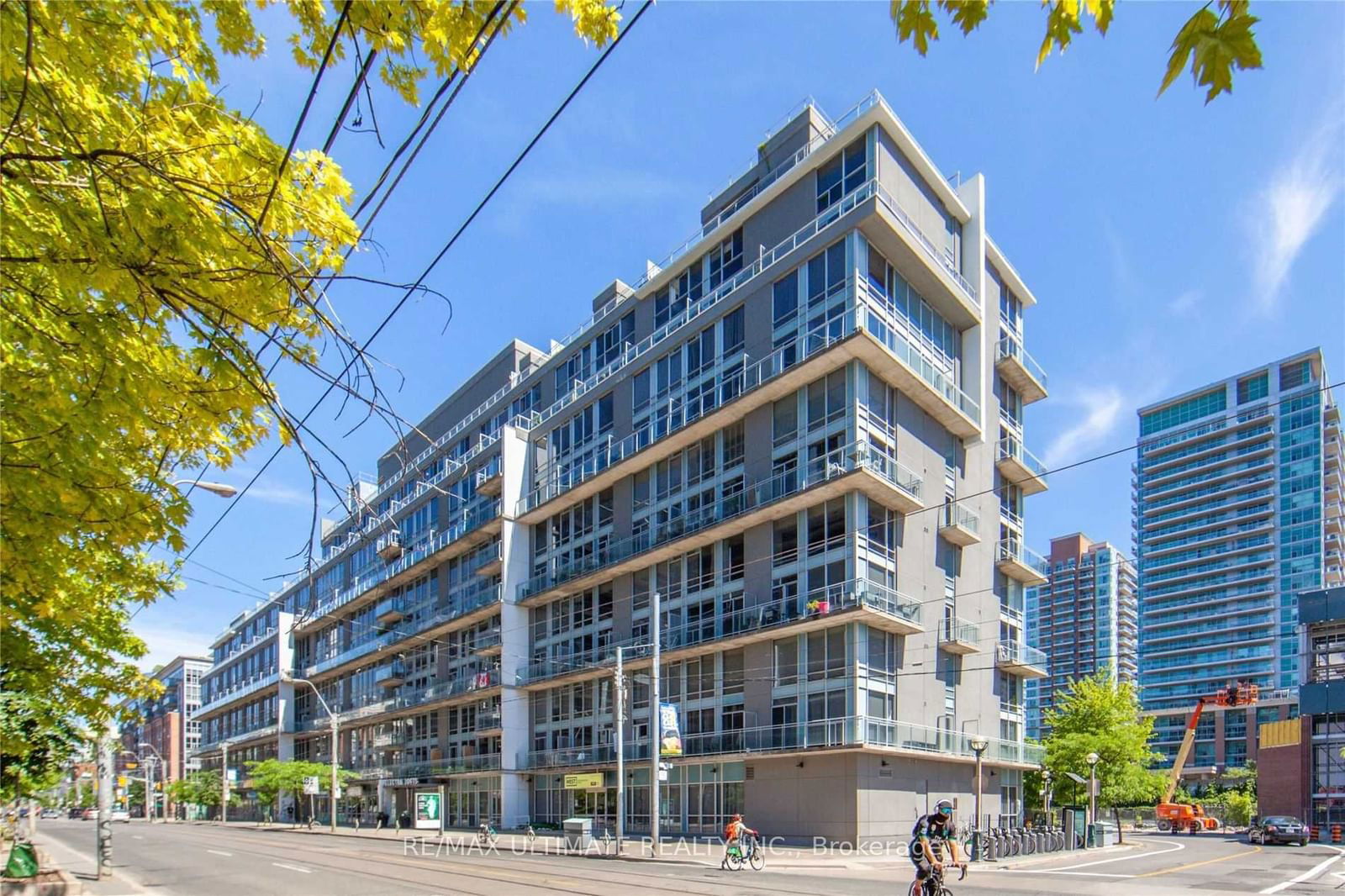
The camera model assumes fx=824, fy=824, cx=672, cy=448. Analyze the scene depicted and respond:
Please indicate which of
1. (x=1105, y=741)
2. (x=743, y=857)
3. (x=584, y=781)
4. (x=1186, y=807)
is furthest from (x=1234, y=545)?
(x=743, y=857)

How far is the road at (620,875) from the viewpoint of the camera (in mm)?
17562

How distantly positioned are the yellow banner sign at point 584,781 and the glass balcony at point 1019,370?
29.8 meters

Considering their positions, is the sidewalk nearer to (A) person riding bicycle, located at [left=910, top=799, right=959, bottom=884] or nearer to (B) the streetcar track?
(B) the streetcar track

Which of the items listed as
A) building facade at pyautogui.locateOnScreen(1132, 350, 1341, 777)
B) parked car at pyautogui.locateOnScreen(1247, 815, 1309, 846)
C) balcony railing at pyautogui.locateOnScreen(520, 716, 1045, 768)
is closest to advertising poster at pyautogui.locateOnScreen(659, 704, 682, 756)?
balcony railing at pyautogui.locateOnScreen(520, 716, 1045, 768)

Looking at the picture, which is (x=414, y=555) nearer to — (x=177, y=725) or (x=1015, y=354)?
(x=1015, y=354)

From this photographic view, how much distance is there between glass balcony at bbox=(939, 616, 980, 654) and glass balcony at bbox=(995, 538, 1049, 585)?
542cm

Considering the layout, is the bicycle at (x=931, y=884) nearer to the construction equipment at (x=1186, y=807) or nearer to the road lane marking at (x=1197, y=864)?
the road lane marking at (x=1197, y=864)

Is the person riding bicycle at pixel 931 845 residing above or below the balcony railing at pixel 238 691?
above

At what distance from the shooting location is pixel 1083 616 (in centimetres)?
16088

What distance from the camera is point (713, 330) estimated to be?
4094 cm

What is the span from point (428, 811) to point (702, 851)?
10929 mm

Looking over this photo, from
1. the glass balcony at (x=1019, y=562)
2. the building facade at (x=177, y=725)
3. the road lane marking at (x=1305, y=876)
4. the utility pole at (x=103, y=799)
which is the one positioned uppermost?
the glass balcony at (x=1019, y=562)

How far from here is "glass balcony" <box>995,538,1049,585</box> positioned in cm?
4247

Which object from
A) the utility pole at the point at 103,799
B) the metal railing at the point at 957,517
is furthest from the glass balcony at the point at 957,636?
the utility pole at the point at 103,799
